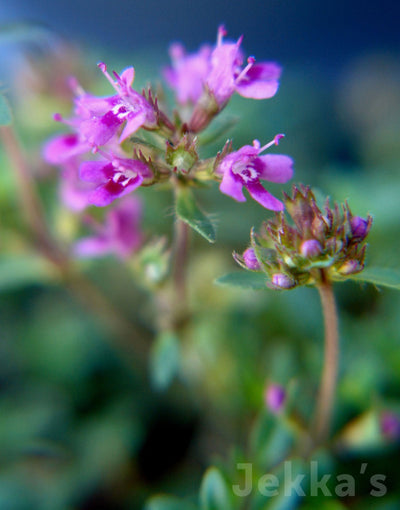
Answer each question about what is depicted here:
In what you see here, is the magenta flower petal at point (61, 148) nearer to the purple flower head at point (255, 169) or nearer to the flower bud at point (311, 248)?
the purple flower head at point (255, 169)

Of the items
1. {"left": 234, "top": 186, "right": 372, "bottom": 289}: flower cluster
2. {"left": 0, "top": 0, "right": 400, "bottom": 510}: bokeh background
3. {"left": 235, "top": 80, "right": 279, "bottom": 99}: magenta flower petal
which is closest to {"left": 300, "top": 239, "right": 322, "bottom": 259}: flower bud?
{"left": 234, "top": 186, "right": 372, "bottom": 289}: flower cluster

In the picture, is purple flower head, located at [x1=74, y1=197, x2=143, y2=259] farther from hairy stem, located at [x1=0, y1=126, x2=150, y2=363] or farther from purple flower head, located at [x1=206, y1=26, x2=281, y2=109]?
purple flower head, located at [x1=206, y1=26, x2=281, y2=109]

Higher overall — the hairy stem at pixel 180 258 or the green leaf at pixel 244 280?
the hairy stem at pixel 180 258

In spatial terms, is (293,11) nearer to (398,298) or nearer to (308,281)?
(398,298)

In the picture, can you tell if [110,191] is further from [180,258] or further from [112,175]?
[180,258]

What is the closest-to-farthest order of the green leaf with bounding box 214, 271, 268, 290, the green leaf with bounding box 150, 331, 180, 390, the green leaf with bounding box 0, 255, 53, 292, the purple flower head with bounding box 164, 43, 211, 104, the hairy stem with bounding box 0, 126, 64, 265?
the green leaf with bounding box 214, 271, 268, 290, the purple flower head with bounding box 164, 43, 211, 104, the green leaf with bounding box 150, 331, 180, 390, the hairy stem with bounding box 0, 126, 64, 265, the green leaf with bounding box 0, 255, 53, 292

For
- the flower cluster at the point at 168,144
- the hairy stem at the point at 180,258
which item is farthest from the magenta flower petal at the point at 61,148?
the hairy stem at the point at 180,258
